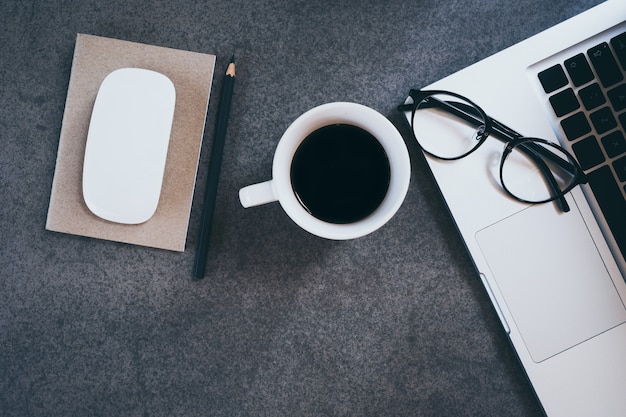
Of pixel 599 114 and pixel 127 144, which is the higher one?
pixel 127 144

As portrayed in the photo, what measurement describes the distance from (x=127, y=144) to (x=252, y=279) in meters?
0.21

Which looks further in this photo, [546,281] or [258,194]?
[546,281]

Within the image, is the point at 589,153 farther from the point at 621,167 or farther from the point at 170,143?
the point at 170,143

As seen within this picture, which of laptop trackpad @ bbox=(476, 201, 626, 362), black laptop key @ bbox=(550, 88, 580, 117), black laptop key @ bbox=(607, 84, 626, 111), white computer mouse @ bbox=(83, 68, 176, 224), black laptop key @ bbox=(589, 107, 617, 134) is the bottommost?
laptop trackpad @ bbox=(476, 201, 626, 362)

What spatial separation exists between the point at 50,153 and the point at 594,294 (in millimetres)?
631

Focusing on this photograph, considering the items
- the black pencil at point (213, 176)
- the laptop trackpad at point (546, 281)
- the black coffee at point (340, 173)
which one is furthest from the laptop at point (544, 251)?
the black pencil at point (213, 176)

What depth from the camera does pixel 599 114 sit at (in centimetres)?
46

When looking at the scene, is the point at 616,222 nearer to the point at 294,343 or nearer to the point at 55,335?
the point at 294,343

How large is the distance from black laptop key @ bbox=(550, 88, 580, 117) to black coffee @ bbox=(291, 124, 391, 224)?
21cm

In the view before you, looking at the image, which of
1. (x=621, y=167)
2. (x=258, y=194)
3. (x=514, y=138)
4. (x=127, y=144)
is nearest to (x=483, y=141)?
(x=514, y=138)

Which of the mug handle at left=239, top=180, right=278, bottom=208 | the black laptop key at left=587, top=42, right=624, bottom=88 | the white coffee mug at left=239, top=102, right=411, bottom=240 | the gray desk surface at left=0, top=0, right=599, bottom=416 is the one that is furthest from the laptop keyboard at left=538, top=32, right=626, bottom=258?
the mug handle at left=239, top=180, right=278, bottom=208

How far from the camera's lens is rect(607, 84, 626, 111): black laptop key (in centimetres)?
45

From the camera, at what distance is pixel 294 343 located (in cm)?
54

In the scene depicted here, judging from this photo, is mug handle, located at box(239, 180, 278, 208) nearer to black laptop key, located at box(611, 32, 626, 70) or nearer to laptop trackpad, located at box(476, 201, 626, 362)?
laptop trackpad, located at box(476, 201, 626, 362)
